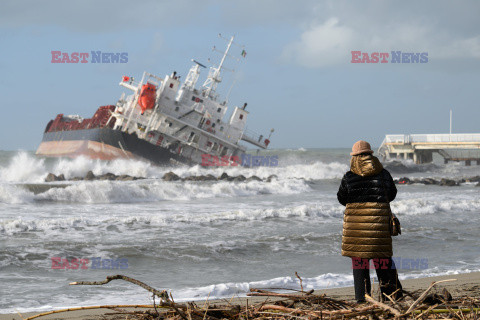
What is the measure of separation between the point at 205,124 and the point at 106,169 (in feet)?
22.7

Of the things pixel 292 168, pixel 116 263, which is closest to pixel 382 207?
pixel 116 263

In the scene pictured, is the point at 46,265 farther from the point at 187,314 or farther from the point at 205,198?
the point at 205,198

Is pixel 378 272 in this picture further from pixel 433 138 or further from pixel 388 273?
pixel 433 138

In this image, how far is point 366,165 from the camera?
4277 millimetres

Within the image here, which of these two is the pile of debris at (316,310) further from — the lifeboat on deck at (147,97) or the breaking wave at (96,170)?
the lifeboat on deck at (147,97)

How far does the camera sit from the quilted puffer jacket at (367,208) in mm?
4242

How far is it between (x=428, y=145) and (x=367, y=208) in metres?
44.8

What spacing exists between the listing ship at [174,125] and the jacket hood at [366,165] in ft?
100

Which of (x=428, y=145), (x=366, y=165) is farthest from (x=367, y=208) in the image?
(x=428, y=145)

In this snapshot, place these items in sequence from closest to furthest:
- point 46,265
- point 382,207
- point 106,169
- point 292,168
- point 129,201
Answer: point 382,207, point 46,265, point 129,201, point 106,169, point 292,168

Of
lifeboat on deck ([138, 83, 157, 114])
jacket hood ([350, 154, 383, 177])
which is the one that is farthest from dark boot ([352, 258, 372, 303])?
lifeboat on deck ([138, 83, 157, 114])

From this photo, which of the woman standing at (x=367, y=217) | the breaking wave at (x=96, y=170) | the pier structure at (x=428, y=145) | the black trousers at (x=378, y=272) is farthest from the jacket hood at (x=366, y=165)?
the pier structure at (x=428, y=145)

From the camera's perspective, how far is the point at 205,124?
35.4 m

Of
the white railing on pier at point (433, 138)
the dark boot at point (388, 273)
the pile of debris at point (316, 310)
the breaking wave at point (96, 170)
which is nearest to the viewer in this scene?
the pile of debris at point (316, 310)
